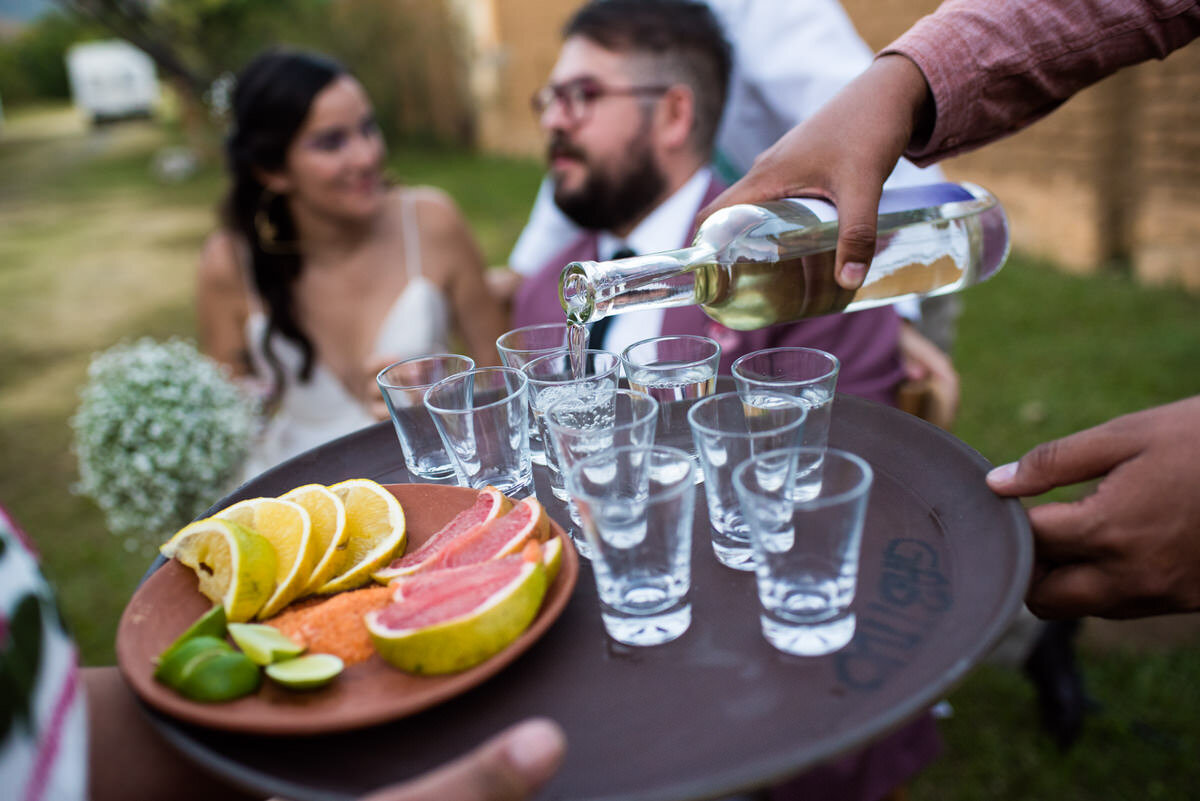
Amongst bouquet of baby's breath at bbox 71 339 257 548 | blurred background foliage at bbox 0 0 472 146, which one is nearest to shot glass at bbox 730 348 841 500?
bouquet of baby's breath at bbox 71 339 257 548

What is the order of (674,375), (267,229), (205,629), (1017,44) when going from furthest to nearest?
(267,229)
(1017,44)
(674,375)
(205,629)

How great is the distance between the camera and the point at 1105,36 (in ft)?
6.51

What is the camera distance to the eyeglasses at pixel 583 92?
3.44 metres

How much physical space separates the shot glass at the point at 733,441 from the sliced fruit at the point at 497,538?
0.30 metres

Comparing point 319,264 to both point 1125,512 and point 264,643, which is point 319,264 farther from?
point 1125,512

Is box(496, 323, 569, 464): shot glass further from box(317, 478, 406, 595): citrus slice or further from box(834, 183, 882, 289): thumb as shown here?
box(834, 183, 882, 289): thumb

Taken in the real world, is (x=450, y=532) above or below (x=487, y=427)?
below

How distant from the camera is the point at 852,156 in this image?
70.2 inches

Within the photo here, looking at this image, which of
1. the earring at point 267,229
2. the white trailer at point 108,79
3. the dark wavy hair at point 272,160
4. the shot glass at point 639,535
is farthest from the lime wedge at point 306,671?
the white trailer at point 108,79

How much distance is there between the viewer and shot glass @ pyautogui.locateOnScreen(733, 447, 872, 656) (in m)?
1.24

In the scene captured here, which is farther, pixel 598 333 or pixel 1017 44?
pixel 598 333

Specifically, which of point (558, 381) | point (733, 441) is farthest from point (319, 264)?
point (733, 441)

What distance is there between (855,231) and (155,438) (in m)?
2.42

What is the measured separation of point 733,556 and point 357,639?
25.1 inches
